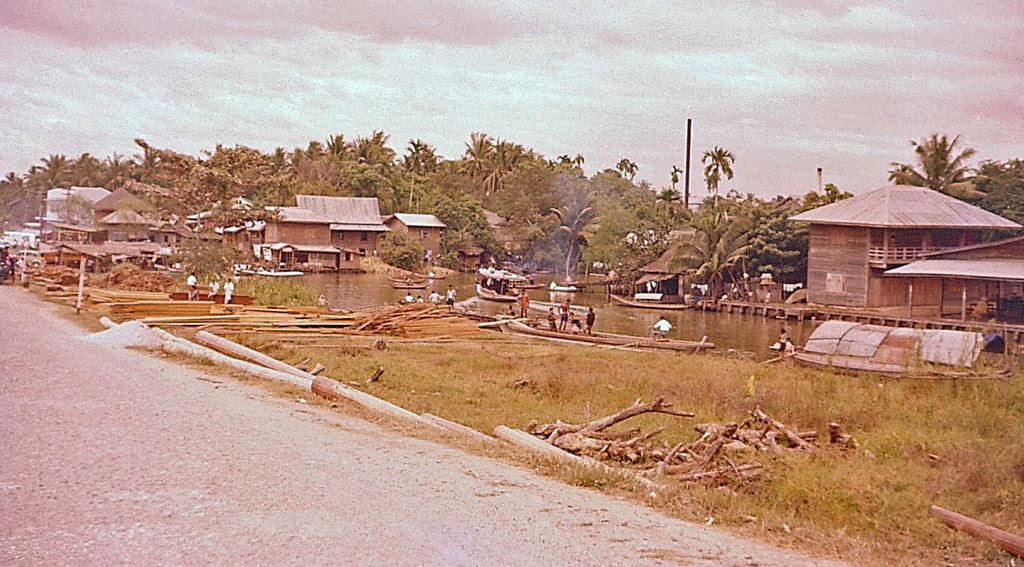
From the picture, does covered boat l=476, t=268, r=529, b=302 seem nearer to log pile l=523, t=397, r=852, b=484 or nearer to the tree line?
the tree line

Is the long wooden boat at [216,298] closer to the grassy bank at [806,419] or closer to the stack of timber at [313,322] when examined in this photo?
the stack of timber at [313,322]

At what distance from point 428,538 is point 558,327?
22521 millimetres

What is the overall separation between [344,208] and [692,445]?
189ft

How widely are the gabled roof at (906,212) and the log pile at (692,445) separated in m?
32.1

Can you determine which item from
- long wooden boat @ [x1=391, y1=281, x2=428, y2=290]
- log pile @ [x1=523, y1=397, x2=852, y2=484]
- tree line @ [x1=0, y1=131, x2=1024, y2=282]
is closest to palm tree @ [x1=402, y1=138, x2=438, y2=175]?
tree line @ [x1=0, y1=131, x2=1024, y2=282]

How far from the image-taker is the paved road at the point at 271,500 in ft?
20.2

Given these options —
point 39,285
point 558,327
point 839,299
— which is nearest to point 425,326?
point 558,327

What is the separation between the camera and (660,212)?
2224 inches

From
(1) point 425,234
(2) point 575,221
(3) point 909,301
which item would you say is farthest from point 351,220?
(3) point 909,301

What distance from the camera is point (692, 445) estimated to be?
10.1 metres

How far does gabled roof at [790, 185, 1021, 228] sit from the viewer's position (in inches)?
1587

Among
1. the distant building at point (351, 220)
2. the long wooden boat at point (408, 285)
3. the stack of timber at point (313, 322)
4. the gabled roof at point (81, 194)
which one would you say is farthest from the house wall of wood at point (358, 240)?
the stack of timber at point (313, 322)

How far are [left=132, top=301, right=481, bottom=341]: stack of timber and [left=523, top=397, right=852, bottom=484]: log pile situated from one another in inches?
389

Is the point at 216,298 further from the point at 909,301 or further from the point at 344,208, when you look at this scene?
the point at 344,208
